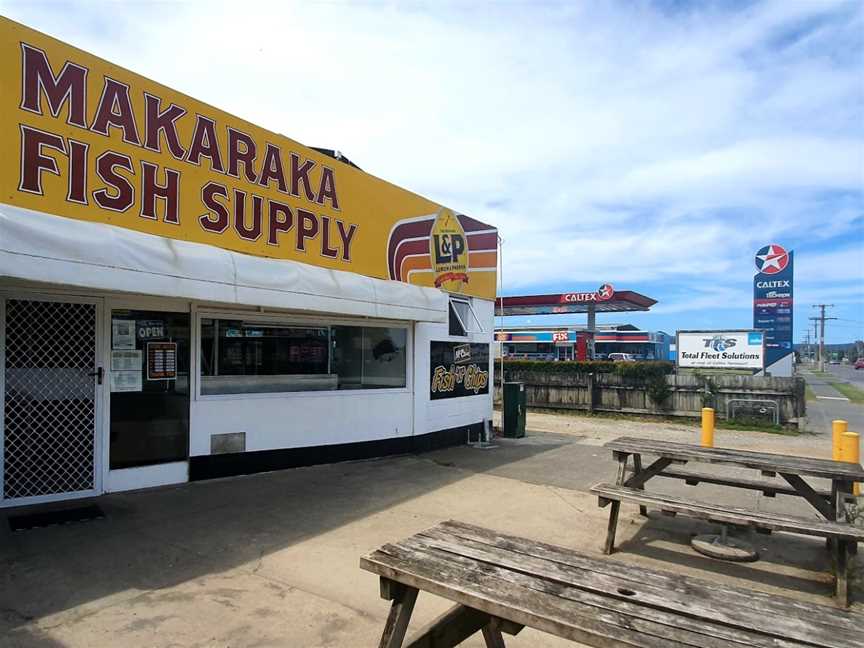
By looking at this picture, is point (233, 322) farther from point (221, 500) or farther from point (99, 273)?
point (99, 273)

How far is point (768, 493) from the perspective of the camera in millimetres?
5535

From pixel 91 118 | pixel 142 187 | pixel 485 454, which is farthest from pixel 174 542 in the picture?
pixel 485 454

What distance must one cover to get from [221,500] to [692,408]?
12811mm

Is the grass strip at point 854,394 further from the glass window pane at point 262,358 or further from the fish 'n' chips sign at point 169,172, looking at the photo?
the glass window pane at point 262,358

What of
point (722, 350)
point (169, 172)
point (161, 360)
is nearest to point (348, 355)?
point (161, 360)

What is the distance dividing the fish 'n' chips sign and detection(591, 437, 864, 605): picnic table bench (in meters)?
4.75

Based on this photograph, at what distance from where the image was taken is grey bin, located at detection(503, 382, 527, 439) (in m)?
11.6

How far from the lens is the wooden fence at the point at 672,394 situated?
14.1m

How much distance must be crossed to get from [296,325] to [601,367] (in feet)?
35.8

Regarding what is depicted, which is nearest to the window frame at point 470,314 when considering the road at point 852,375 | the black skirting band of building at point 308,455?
the black skirting band of building at point 308,455

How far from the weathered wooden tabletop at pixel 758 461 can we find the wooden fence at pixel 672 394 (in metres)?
9.79

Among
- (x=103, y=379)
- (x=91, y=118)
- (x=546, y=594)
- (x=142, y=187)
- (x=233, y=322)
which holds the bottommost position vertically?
(x=546, y=594)

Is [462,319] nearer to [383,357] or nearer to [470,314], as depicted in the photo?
[470,314]

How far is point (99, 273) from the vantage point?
4.34 metres
